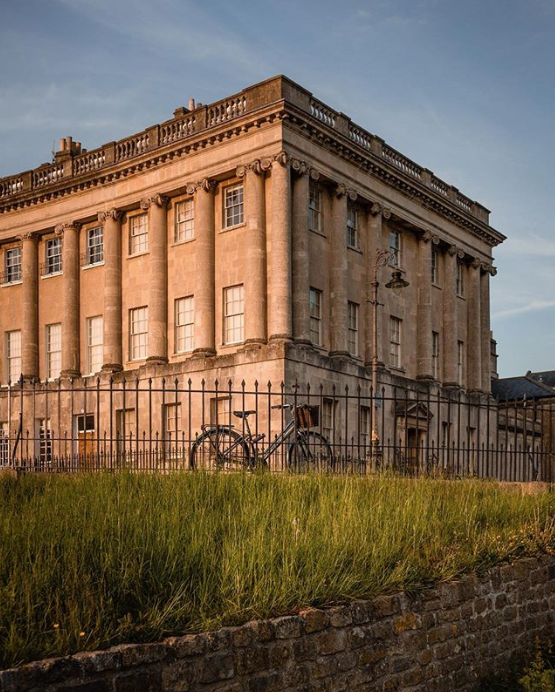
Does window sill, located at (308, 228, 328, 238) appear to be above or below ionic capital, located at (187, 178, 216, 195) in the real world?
below

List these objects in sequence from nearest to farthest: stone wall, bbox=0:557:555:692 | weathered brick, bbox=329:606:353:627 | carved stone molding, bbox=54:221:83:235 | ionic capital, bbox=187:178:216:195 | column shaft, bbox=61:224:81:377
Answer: stone wall, bbox=0:557:555:692
weathered brick, bbox=329:606:353:627
ionic capital, bbox=187:178:216:195
column shaft, bbox=61:224:81:377
carved stone molding, bbox=54:221:83:235

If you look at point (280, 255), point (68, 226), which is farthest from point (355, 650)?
point (68, 226)

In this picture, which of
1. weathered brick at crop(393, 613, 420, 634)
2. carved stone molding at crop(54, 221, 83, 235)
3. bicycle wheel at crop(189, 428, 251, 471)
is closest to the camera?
weathered brick at crop(393, 613, 420, 634)

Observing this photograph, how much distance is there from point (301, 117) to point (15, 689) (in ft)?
88.6

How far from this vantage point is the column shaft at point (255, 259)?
30500mm

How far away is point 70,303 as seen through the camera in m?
37.6

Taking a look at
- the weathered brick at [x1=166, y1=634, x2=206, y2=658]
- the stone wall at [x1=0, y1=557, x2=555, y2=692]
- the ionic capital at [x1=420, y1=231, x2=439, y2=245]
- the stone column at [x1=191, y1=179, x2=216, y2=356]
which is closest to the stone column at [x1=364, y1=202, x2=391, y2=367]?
the ionic capital at [x1=420, y1=231, x2=439, y2=245]

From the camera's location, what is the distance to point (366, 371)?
33719mm

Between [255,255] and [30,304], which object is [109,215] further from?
[255,255]

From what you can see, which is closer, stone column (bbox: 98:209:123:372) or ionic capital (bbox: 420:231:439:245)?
stone column (bbox: 98:209:123:372)

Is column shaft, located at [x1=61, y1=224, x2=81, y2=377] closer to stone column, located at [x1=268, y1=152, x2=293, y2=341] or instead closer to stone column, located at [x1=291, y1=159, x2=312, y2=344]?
stone column, located at [x1=268, y1=152, x2=293, y2=341]

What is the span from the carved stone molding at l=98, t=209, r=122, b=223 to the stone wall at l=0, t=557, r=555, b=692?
28.1 metres

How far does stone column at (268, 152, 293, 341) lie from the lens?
2980cm

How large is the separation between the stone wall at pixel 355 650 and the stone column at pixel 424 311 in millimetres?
27323
